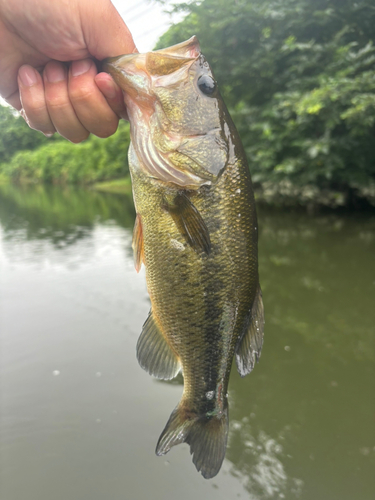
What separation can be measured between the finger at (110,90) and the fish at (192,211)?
0.04 metres

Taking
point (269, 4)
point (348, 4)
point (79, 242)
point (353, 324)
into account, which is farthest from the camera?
point (79, 242)

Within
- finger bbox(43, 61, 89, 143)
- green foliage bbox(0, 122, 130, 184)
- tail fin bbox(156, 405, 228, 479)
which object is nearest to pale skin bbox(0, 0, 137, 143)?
finger bbox(43, 61, 89, 143)

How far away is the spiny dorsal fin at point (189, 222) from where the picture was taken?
146cm

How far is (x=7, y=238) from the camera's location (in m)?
11.7

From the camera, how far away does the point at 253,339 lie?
167cm

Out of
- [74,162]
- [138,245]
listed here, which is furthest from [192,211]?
[74,162]

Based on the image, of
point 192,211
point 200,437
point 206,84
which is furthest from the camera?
point 200,437

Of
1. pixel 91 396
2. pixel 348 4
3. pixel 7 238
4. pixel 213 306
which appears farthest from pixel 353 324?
pixel 7 238

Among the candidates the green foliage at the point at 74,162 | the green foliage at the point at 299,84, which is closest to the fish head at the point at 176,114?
the green foliage at the point at 299,84

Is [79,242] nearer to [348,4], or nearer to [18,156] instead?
[348,4]

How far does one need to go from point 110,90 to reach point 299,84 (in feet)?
29.9

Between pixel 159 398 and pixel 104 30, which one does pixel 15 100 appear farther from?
pixel 159 398

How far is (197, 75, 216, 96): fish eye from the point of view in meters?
1.56

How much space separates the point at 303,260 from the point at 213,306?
6.46m
